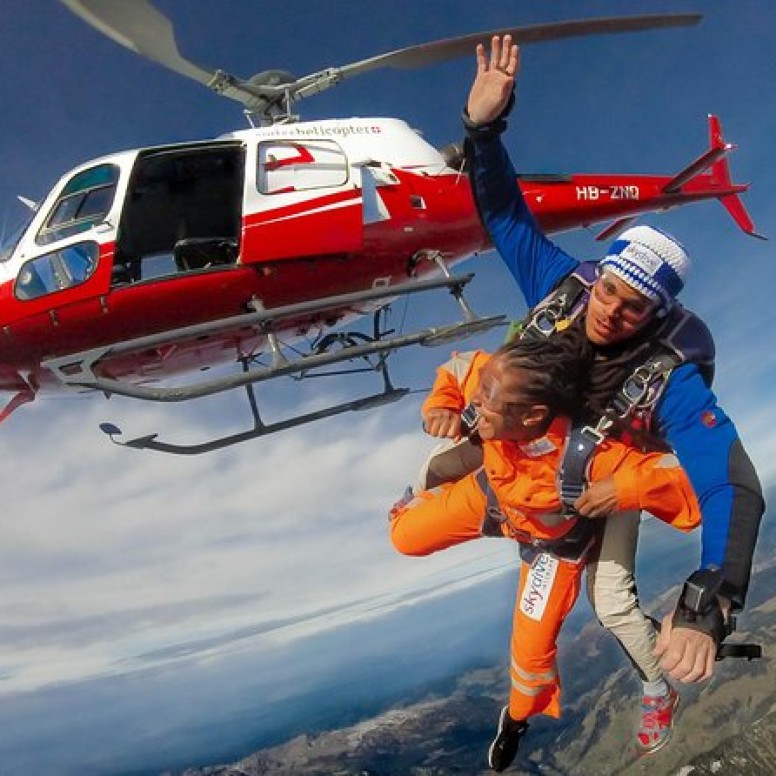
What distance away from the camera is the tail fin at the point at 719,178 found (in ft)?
21.9

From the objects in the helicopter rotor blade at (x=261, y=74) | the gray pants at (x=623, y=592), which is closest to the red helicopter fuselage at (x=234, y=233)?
the helicopter rotor blade at (x=261, y=74)

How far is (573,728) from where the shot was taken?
554 feet

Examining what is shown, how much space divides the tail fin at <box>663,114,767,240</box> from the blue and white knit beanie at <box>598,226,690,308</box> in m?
4.33

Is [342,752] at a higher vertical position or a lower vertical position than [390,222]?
lower

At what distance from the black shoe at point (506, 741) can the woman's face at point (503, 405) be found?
2133 mm

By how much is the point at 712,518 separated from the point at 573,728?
19085 centimetres

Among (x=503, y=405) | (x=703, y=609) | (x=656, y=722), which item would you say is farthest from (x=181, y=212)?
(x=703, y=609)

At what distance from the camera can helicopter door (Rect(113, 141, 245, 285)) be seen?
7.46 m

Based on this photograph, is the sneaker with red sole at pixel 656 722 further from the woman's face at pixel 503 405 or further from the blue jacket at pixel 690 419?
the woman's face at pixel 503 405

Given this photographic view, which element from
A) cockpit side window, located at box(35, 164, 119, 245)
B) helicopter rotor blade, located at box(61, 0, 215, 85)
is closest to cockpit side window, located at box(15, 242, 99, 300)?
cockpit side window, located at box(35, 164, 119, 245)

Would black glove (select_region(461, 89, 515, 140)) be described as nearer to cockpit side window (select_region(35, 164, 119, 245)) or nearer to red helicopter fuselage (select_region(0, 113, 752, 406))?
red helicopter fuselage (select_region(0, 113, 752, 406))

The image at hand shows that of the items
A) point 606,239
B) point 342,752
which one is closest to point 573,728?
point 342,752

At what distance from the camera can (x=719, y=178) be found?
12.2m

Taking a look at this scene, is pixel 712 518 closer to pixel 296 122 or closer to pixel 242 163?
pixel 242 163
